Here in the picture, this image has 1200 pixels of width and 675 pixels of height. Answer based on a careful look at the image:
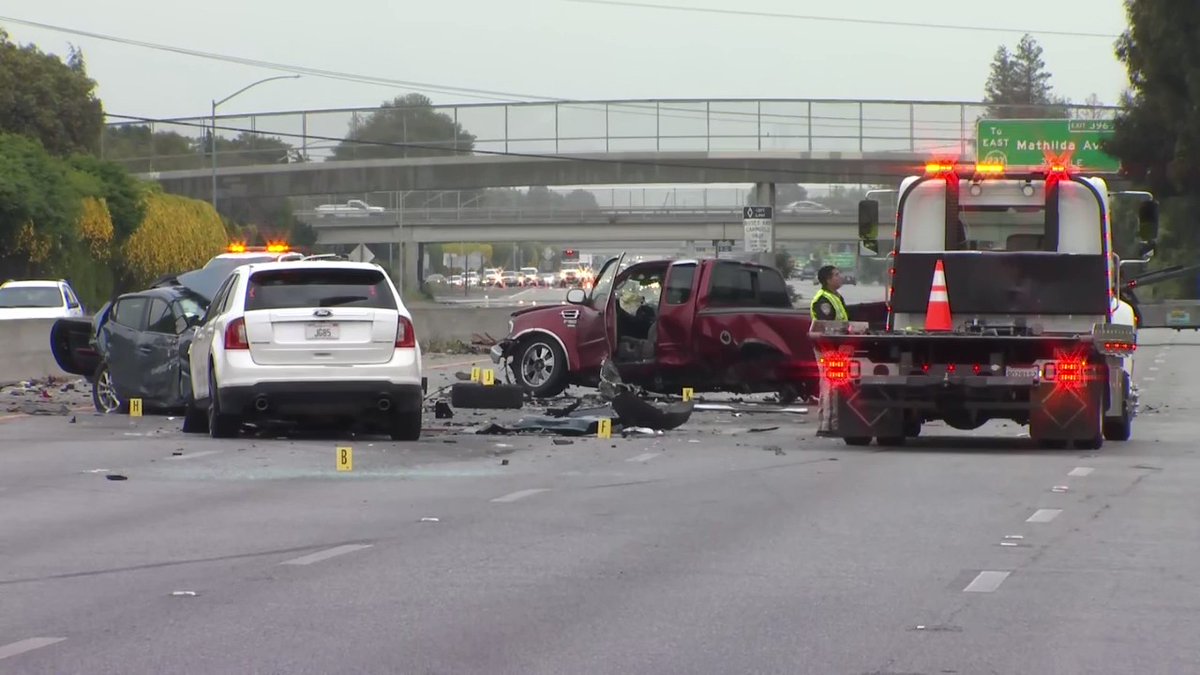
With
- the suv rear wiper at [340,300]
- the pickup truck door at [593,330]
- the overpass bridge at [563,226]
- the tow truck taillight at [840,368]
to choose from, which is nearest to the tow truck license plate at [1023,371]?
the tow truck taillight at [840,368]

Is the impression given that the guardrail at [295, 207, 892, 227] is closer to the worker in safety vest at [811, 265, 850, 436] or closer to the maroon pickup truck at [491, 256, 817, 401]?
the maroon pickup truck at [491, 256, 817, 401]

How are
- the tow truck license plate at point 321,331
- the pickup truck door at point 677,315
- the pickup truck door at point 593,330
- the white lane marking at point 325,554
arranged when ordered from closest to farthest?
the white lane marking at point 325,554 → the tow truck license plate at point 321,331 → the pickup truck door at point 677,315 → the pickup truck door at point 593,330

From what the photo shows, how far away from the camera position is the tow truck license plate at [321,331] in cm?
1683

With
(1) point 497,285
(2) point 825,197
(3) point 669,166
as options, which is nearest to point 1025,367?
(3) point 669,166

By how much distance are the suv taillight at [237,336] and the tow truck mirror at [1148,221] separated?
8617mm

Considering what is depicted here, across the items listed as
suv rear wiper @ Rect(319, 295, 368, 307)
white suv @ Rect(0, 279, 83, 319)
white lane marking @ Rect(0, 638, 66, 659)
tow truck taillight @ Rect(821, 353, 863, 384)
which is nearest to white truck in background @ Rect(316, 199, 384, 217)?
white suv @ Rect(0, 279, 83, 319)

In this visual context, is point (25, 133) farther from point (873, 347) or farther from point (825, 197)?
point (873, 347)

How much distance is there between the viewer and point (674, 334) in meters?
22.5

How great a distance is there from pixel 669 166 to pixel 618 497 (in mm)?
44547

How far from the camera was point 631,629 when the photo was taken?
826 centimetres

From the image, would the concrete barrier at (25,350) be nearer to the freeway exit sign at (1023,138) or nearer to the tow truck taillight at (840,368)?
the tow truck taillight at (840,368)

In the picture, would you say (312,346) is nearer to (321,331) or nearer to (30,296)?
(321,331)

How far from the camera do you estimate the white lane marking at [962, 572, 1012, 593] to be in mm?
9367

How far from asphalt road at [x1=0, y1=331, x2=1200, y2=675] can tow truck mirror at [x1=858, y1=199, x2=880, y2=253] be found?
2608mm
